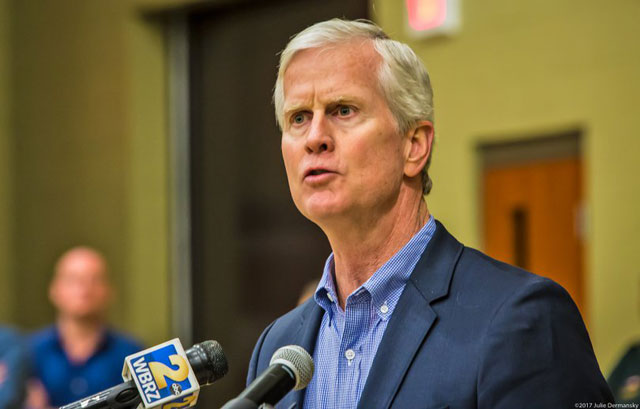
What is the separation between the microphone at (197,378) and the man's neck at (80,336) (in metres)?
2.73

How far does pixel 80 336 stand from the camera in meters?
4.21

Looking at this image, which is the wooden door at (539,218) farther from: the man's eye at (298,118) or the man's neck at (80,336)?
the man's eye at (298,118)

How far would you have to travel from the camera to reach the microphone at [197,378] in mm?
1466

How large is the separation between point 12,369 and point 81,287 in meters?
0.66

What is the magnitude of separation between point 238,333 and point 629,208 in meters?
2.81

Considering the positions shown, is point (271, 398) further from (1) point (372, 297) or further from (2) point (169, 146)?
(2) point (169, 146)

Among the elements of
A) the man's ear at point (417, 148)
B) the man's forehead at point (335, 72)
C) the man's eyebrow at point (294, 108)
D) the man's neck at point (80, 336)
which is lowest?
the man's neck at point (80, 336)

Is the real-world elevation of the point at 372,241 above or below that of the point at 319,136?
below

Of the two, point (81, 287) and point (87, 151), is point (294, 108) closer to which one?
point (81, 287)

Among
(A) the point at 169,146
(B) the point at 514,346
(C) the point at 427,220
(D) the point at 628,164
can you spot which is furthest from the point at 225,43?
(B) the point at 514,346

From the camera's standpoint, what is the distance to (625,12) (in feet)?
14.0

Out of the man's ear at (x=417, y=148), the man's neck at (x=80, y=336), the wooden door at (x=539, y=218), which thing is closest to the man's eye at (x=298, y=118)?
the man's ear at (x=417, y=148)

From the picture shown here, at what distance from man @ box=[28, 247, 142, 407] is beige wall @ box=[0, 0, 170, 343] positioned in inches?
65.4

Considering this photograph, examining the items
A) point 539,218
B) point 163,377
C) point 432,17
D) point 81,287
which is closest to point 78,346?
point 81,287
